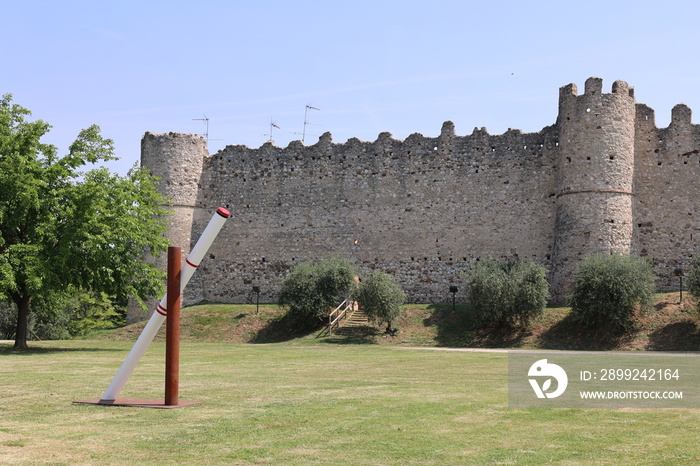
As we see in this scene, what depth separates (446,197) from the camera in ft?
128

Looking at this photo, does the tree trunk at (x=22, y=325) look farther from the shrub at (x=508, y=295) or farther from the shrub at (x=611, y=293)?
the shrub at (x=611, y=293)

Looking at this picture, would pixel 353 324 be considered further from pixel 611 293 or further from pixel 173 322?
pixel 173 322

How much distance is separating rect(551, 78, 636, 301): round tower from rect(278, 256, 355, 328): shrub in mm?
9693

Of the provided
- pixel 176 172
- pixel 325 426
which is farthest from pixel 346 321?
pixel 325 426

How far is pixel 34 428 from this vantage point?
936 cm

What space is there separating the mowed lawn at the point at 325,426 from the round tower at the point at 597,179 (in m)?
20.7

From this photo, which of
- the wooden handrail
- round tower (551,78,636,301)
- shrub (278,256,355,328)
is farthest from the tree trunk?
round tower (551,78,636,301)

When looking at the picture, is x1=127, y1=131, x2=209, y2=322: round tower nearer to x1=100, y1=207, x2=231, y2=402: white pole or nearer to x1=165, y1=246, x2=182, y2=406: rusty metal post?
x1=100, y1=207, x2=231, y2=402: white pole

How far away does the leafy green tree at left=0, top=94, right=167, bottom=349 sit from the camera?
25234 millimetres

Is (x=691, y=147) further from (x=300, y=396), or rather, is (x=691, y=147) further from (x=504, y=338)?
(x=300, y=396)

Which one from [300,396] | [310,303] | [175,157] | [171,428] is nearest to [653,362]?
[300,396]

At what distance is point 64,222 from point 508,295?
16.9m

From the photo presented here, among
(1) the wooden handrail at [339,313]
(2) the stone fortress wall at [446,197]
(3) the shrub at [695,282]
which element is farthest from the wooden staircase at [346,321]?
(3) the shrub at [695,282]

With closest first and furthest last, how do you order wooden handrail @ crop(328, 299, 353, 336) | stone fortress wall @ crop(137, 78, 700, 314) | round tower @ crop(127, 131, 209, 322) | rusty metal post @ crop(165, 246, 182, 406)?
rusty metal post @ crop(165, 246, 182, 406)
wooden handrail @ crop(328, 299, 353, 336)
stone fortress wall @ crop(137, 78, 700, 314)
round tower @ crop(127, 131, 209, 322)
